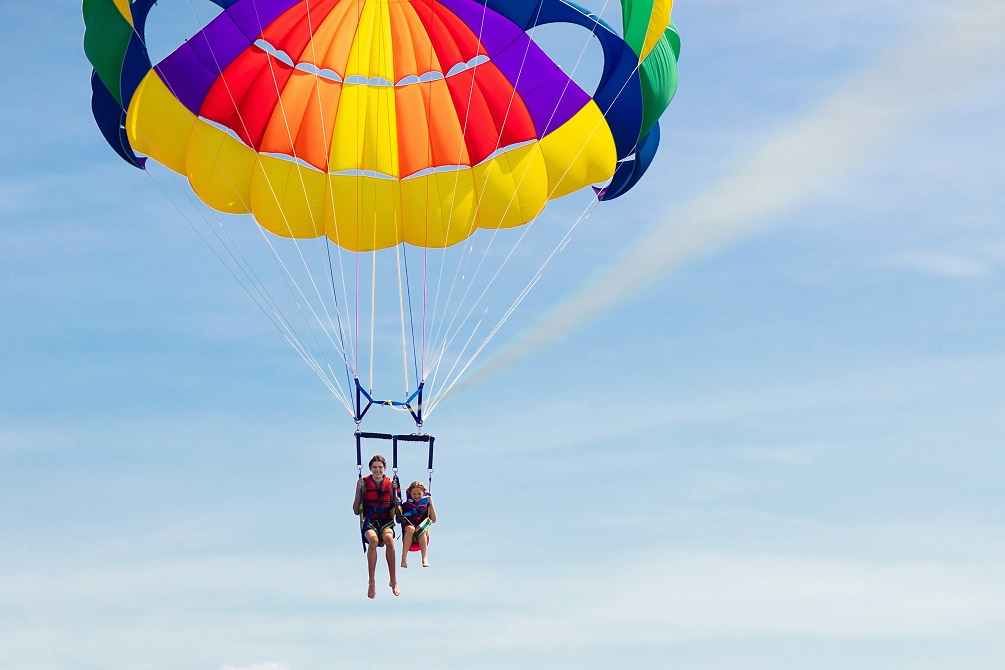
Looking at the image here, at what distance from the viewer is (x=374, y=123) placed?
18.4 meters

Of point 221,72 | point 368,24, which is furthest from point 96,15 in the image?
point 368,24

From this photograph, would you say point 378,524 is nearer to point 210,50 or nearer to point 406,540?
point 406,540

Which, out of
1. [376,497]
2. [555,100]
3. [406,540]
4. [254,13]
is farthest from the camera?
[555,100]

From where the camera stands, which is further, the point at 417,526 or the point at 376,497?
the point at 417,526

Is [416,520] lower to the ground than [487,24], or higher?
lower

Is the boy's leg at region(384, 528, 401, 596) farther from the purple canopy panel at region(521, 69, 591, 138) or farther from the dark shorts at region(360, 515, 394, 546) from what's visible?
the purple canopy panel at region(521, 69, 591, 138)

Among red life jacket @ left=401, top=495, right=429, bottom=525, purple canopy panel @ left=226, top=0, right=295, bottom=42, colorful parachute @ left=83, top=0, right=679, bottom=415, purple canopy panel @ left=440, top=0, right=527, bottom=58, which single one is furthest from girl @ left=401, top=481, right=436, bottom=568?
purple canopy panel @ left=226, top=0, right=295, bottom=42

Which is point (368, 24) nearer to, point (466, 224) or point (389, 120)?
point (389, 120)

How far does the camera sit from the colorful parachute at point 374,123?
1789 cm

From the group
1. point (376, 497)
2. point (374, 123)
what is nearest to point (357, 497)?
point (376, 497)

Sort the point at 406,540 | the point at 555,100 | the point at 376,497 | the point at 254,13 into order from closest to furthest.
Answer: the point at 376,497, the point at 406,540, the point at 254,13, the point at 555,100

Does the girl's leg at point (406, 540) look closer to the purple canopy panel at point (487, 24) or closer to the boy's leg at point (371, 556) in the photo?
the boy's leg at point (371, 556)

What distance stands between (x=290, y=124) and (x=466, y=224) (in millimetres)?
2404

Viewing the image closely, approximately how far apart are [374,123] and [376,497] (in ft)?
16.9
